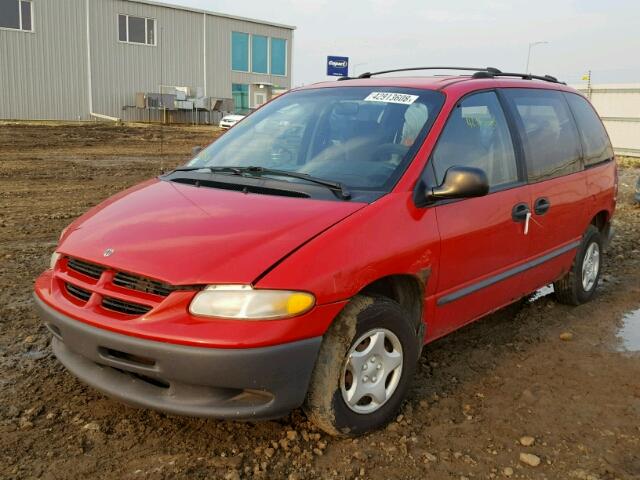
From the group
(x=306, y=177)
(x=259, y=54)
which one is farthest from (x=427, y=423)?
(x=259, y=54)

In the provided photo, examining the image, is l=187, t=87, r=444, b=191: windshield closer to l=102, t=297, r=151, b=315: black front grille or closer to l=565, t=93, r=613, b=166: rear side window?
l=102, t=297, r=151, b=315: black front grille

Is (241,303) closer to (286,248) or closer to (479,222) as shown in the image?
(286,248)

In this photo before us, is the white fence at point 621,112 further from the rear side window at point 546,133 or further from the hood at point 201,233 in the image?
the hood at point 201,233

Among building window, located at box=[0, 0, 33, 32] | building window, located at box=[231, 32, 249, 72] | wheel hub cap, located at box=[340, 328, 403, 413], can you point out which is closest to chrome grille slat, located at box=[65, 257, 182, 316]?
wheel hub cap, located at box=[340, 328, 403, 413]

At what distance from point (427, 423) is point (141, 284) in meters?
1.62

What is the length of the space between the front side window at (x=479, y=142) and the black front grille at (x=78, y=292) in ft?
6.32

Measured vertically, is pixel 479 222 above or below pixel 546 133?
below

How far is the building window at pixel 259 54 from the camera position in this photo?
41719 millimetres

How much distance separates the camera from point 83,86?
1335 inches

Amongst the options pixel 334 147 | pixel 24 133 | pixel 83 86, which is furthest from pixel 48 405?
pixel 83 86

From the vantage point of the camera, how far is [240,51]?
134 ft

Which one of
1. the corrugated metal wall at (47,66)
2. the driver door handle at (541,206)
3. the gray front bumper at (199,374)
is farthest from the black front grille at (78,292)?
the corrugated metal wall at (47,66)

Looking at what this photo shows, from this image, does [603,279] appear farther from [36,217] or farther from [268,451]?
[36,217]

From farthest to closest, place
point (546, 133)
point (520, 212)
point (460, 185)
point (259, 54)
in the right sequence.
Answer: point (259, 54) → point (546, 133) → point (520, 212) → point (460, 185)
